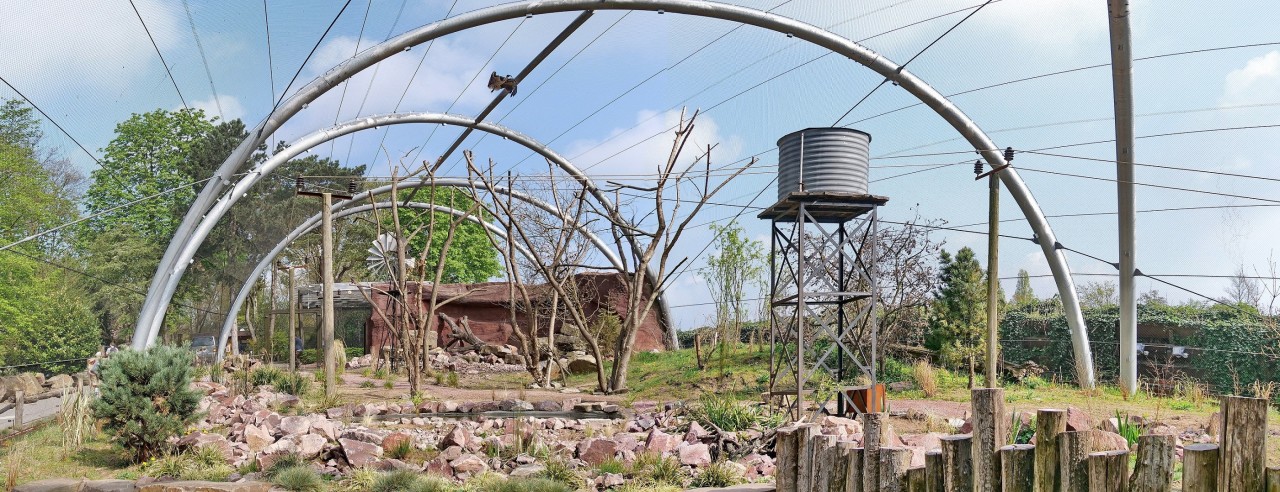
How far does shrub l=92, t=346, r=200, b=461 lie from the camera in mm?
10039

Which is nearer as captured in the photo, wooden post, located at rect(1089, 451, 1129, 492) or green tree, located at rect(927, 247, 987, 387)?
wooden post, located at rect(1089, 451, 1129, 492)

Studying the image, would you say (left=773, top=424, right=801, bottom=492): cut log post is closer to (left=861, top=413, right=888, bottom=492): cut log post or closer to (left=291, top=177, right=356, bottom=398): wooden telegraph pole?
(left=861, top=413, right=888, bottom=492): cut log post

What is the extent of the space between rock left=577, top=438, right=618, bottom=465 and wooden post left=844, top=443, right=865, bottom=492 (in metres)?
4.44

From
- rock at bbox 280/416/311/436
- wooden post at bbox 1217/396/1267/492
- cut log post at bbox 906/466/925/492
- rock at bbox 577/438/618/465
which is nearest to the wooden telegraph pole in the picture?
rock at bbox 280/416/311/436

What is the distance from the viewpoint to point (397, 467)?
343 inches

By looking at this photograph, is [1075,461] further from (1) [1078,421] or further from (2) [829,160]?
(2) [829,160]

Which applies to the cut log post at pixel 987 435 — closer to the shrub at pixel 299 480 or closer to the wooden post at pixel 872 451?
the wooden post at pixel 872 451

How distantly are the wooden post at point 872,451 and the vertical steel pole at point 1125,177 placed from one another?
10.4 meters

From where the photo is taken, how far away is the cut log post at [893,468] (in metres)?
4.24

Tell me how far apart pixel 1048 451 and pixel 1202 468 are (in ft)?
1.98

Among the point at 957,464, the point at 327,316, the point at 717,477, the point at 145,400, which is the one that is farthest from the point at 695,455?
the point at 327,316

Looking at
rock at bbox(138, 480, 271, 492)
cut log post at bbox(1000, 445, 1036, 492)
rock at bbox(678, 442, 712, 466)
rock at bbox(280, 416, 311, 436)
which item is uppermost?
cut log post at bbox(1000, 445, 1036, 492)

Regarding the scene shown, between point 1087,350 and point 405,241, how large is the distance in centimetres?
1309

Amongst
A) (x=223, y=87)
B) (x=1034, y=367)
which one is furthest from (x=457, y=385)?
(x=1034, y=367)
